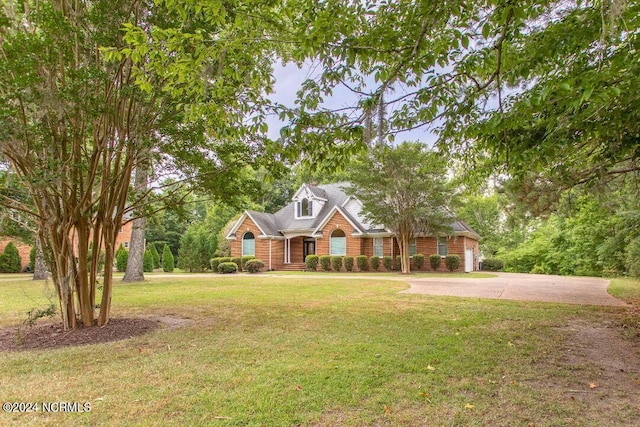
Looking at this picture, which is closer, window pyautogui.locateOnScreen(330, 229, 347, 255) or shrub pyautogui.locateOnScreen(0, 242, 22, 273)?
shrub pyautogui.locateOnScreen(0, 242, 22, 273)

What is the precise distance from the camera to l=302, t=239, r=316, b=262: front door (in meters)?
25.9

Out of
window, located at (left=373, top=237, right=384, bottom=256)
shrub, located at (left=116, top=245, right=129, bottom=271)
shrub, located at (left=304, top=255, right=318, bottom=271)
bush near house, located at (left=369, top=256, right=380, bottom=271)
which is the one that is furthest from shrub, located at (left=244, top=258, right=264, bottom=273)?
shrub, located at (left=116, top=245, right=129, bottom=271)

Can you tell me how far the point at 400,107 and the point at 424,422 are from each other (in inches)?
141

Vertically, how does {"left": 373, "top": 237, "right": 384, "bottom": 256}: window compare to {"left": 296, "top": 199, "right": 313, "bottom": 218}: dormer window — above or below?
below

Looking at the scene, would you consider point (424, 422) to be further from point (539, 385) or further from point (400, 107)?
point (400, 107)

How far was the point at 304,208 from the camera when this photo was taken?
2625 cm

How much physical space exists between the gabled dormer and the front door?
5.65 feet

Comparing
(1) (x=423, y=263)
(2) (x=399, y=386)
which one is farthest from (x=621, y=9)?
(1) (x=423, y=263)

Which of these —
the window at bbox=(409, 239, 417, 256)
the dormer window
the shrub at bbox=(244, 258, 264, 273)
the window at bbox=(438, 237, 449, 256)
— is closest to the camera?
the window at bbox=(438, 237, 449, 256)

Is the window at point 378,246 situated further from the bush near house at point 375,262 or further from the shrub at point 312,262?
the shrub at point 312,262

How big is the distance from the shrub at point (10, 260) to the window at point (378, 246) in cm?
2181

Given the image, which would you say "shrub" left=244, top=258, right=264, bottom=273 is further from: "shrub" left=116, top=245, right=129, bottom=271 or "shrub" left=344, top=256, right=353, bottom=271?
"shrub" left=116, top=245, right=129, bottom=271

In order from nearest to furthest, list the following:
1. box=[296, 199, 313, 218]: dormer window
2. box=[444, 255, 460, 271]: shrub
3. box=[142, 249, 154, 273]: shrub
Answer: box=[444, 255, 460, 271]: shrub → box=[142, 249, 154, 273]: shrub → box=[296, 199, 313, 218]: dormer window

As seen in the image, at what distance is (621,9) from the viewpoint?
9.20ft
